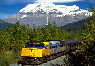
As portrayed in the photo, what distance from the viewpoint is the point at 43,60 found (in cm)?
2336

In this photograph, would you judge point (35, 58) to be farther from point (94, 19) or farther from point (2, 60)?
point (94, 19)

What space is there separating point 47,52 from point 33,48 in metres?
3.04

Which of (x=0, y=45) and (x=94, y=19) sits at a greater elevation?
(x=94, y=19)

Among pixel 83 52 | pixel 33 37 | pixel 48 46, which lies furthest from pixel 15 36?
pixel 83 52

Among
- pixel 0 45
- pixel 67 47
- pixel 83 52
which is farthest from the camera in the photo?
pixel 67 47

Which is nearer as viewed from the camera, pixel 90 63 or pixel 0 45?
pixel 90 63

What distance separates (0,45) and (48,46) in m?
14.5

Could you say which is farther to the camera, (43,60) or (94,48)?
(43,60)

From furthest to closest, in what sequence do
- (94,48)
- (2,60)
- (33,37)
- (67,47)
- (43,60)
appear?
1. (33,37)
2. (67,47)
3. (43,60)
4. (2,60)
5. (94,48)

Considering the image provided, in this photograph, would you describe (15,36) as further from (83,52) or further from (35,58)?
(83,52)

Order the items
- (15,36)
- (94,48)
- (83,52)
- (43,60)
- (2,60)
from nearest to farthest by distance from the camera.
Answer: (94,48) → (83,52) → (2,60) → (43,60) → (15,36)

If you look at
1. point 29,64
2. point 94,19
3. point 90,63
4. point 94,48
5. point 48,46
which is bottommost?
point 29,64

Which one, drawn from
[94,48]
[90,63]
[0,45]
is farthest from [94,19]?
[0,45]

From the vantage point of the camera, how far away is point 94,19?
6.36m
